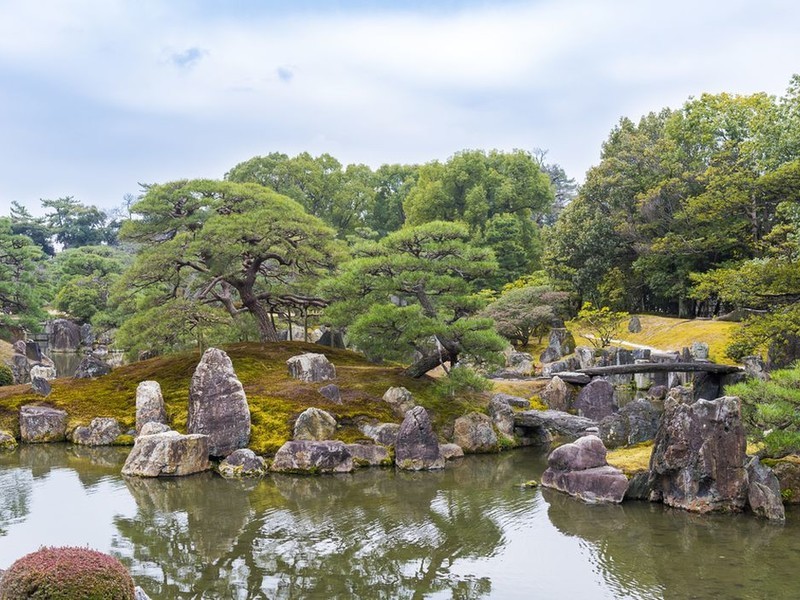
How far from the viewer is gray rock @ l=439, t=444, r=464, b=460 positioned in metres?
19.4

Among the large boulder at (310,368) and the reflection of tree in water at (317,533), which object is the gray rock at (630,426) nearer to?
the reflection of tree in water at (317,533)

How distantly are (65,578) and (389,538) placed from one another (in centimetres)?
659

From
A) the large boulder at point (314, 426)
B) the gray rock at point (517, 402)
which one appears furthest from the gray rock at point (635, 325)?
the large boulder at point (314, 426)

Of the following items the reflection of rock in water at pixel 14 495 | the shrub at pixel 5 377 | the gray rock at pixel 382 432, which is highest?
the shrub at pixel 5 377

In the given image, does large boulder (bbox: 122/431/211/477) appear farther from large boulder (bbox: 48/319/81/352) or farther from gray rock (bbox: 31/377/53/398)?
large boulder (bbox: 48/319/81/352)

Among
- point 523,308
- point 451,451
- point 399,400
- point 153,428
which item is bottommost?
point 451,451

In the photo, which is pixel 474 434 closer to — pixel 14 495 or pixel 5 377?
pixel 14 495

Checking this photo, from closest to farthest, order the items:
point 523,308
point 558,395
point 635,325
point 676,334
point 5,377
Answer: point 558,395
point 5,377
point 676,334
point 523,308
point 635,325

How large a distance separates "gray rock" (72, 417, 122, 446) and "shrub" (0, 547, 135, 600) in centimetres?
1465

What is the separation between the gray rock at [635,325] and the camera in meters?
43.3

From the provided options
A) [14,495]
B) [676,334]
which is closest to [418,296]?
[14,495]

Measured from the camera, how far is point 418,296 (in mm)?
21094

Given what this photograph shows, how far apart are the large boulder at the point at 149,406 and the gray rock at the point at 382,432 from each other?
5.95m

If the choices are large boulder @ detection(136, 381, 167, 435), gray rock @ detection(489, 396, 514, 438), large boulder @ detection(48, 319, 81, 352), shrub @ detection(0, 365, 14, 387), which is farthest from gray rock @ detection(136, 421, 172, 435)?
large boulder @ detection(48, 319, 81, 352)
